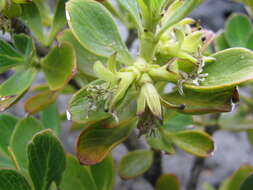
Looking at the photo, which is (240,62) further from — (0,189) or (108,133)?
(0,189)

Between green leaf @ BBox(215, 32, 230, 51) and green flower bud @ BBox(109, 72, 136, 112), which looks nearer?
green flower bud @ BBox(109, 72, 136, 112)

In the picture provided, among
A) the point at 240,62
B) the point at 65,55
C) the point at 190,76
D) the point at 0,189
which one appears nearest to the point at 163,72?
the point at 190,76

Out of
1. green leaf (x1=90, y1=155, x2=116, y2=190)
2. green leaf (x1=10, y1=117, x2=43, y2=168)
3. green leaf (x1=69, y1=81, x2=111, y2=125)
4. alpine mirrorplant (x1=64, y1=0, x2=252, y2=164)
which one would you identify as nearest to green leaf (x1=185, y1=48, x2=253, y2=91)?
alpine mirrorplant (x1=64, y1=0, x2=252, y2=164)

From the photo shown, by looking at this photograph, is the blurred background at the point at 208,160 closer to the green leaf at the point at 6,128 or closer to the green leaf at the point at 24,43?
the green leaf at the point at 6,128

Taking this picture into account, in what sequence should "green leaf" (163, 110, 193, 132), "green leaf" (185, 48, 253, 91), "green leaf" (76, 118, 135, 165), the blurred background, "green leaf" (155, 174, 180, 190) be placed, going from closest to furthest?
"green leaf" (185, 48, 253, 91), "green leaf" (76, 118, 135, 165), "green leaf" (163, 110, 193, 132), "green leaf" (155, 174, 180, 190), the blurred background

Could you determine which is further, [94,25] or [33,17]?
[33,17]

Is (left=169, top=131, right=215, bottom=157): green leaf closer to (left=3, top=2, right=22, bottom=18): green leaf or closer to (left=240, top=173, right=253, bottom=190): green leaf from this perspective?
(left=240, top=173, right=253, bottom=190): green leaf

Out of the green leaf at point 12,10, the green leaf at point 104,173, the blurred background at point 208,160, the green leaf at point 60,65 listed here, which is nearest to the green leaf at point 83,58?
the green leaf at point 60,65
